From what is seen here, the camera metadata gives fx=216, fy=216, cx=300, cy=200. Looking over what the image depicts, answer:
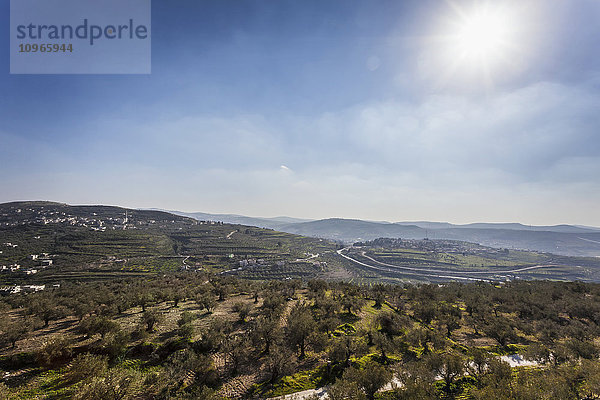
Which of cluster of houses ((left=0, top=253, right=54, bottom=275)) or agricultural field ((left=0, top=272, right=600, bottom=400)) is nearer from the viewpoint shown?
agricultural field ((left=0, top=272, right=600, bottom=400))

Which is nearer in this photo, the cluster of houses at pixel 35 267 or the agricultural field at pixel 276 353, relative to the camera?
the agricultural field at pixel 276 353

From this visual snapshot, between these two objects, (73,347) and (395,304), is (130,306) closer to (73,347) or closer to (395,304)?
(73,347)

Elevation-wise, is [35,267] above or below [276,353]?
below

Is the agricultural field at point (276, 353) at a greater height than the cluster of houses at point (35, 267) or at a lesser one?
greater

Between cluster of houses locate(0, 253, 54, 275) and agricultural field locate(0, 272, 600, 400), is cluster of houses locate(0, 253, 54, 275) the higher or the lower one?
the lower one

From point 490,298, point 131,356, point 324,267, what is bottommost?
point 324,267

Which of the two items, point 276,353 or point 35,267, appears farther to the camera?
point 35,267

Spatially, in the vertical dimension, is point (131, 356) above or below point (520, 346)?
above

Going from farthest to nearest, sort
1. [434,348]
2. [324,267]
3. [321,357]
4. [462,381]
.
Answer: [324,267]
[434,348]
[321,357]
[462,381]

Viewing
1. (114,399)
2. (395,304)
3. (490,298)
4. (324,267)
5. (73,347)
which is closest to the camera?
(114,399)

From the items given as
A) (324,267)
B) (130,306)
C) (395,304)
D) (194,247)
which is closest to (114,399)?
(130,306)

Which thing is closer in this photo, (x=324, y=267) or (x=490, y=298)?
(x=490, y=298)
